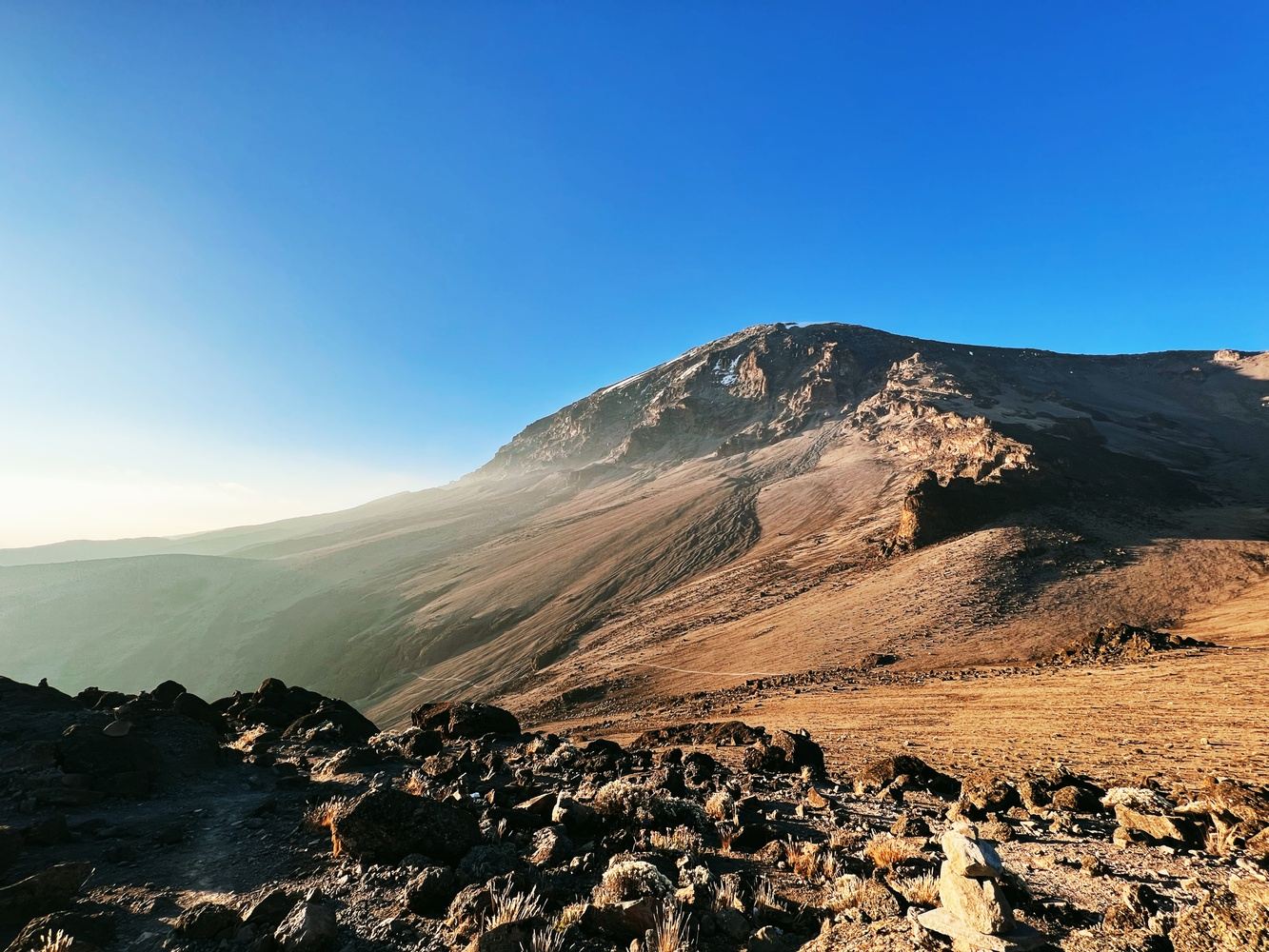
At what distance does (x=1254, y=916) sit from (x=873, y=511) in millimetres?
43347

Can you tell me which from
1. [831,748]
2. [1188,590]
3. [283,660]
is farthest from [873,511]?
[283,660]

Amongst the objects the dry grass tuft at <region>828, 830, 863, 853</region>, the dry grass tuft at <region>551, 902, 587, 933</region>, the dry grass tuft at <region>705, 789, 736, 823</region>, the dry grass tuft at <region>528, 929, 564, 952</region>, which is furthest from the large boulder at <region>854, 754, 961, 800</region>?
the dry grass tuft at <region>528, 929, 564, 952</region>

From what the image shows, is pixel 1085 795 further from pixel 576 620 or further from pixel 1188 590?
pixel 576 620

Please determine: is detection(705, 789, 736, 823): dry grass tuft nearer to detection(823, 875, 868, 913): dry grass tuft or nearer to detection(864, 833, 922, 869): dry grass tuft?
detection(864, 833, 922, 869): dry grass tuft

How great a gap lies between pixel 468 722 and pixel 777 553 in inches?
1245

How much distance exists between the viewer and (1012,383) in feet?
266

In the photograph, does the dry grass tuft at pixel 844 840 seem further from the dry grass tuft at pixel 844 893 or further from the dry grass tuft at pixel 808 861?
the dry grass tuft at pixel 844 893

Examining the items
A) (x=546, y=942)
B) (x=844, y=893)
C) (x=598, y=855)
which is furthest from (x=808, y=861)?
(x=546, y=942)

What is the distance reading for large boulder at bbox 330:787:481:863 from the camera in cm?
479

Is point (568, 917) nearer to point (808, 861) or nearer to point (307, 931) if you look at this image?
point (307, 931)

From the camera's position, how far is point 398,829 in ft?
15.9

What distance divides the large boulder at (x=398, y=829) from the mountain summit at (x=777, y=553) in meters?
19.7

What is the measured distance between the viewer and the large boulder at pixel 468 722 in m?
11.5

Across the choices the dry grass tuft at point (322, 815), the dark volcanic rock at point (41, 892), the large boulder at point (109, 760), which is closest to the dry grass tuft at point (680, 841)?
the dry grass tuft at point (322, 815)
